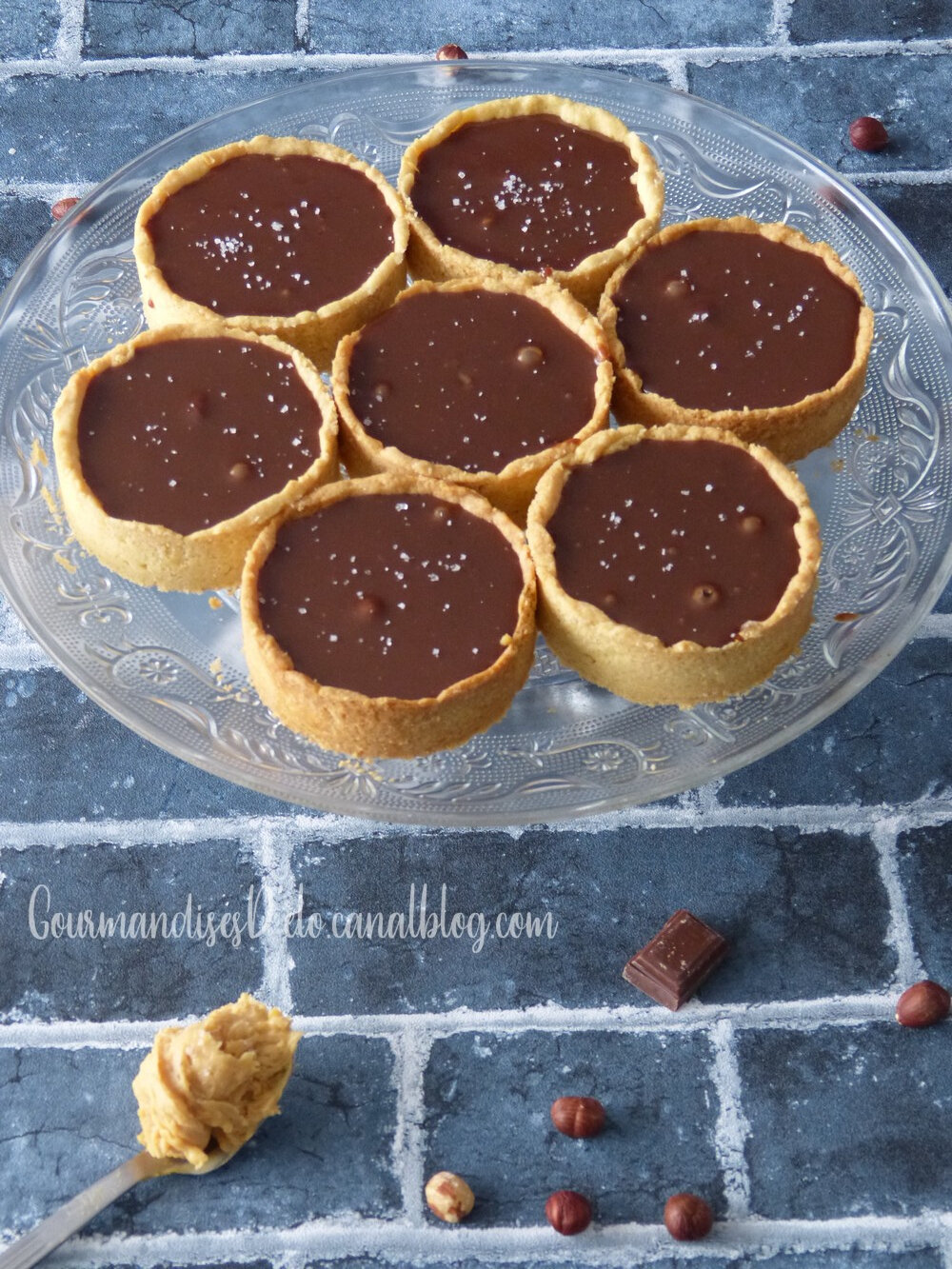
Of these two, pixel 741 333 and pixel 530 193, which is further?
pixel 530 193

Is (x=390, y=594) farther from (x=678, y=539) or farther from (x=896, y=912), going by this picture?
(x=896, y=912)

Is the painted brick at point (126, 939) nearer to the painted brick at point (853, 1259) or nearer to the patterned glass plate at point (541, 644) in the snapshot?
the patterned glass plate at point (541, 644)

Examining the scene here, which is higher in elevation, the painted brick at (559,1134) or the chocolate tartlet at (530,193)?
the chocolate tartlet at (530,193)

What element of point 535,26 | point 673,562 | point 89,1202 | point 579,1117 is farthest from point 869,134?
point 89,1202

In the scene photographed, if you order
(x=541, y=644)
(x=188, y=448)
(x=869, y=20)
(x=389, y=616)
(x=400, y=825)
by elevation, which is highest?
(x=869, y=20)

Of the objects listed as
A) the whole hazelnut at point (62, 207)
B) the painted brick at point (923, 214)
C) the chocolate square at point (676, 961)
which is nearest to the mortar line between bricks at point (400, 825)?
the chocolate square at point (676, 961)

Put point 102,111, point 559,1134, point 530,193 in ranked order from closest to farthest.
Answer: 1. point 559,1134
2. point 530,193
3. point 102,111

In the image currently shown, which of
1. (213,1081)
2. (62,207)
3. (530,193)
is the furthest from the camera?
(62,207)

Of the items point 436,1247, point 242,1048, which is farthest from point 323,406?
point 436,1247

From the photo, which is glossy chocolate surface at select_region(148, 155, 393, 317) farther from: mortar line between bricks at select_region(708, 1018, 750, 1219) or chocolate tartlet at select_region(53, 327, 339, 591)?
mortar line between bricks at select_region(708, 1018, 750, 1219)
